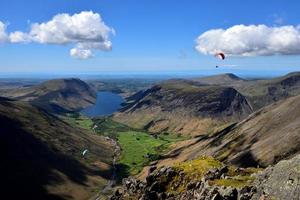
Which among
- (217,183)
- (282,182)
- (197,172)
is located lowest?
(197,172)

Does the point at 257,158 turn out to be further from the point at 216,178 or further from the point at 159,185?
the point at 216,178

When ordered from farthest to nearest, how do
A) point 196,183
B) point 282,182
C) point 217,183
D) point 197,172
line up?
point 197,172 < point 196,183 < point 217,183 < point 282,182

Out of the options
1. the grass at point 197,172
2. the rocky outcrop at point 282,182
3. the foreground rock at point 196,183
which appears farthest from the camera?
the grass at point 197,172

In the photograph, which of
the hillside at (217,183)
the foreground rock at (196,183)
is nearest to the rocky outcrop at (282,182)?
the hillside at (217,183)

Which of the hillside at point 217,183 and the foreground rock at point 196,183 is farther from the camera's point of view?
the foreground rock at point 196,183

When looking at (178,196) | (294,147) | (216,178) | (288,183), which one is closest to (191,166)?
(178,196)

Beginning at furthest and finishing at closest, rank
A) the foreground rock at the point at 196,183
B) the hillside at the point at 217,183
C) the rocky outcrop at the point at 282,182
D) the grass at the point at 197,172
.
A: the grass at the point at 197,172 < the foreground rock at the point at 196,183 < the hillside at the point at 217,183 < the rocky outcrop at the point at 282,182

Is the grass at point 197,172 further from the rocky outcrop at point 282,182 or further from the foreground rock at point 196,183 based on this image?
the rocky outcrop at point 282,182

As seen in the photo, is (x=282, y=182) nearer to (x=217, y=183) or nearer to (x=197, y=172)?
(x=217, y=183)

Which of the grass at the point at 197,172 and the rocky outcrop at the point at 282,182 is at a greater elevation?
the rocky outcrop at the point at 282,182

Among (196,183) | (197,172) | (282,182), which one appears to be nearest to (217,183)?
(196,183)

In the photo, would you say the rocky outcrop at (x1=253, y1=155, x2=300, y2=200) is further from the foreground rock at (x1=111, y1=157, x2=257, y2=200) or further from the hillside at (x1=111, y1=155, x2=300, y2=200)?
the foreground rock at (x1=111, y1=157, x2=257, y2=200)
